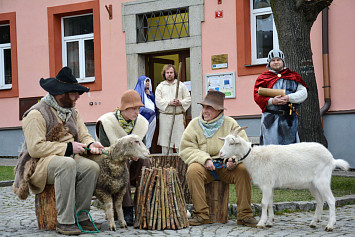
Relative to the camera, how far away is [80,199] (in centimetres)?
588

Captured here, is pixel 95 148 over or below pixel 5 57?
below

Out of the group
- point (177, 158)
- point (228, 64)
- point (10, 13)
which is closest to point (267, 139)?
point (177, 158)

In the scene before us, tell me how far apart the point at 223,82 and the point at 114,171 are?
23.3 feet

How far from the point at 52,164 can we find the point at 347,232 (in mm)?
3160

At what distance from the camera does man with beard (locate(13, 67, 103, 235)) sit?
5.66 m

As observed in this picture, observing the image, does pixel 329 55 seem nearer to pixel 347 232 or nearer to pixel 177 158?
pixel 177 158

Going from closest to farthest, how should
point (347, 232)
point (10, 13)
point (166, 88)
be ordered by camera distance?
point (347, 232) → point (166, 88) → point (10, 13)

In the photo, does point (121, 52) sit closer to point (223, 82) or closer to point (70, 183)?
point (223, 82)

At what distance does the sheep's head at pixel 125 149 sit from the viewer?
5953 mm

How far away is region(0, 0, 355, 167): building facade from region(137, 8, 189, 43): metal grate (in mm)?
25

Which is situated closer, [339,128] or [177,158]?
[177,158]

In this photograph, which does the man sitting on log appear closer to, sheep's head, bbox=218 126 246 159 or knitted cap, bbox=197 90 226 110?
knitted cap, bbox=197 90 226 110

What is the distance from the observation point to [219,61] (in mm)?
12742

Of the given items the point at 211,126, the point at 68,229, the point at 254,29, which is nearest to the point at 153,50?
the point at 254,29
